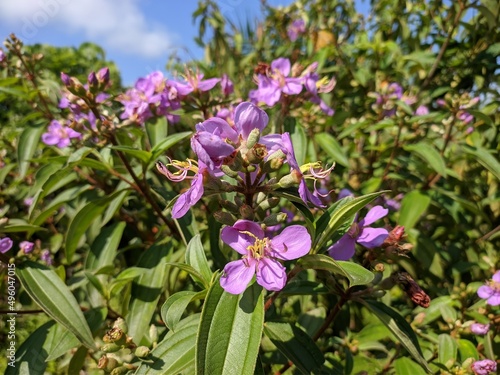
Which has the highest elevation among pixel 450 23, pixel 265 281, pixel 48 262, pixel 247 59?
pixel 247 59

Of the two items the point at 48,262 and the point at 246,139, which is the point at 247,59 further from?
the point at 246,139

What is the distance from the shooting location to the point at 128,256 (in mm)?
2570

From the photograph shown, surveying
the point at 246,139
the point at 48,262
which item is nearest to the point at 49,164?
the point at 48,262

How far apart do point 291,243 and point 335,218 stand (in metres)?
0.13

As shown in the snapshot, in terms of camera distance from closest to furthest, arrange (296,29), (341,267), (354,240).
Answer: (341,267), (354,240), (296,29)

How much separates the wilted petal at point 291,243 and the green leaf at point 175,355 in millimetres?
338

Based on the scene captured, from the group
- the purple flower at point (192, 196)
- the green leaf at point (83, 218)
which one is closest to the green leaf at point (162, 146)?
the green leaf at point (83, 218)

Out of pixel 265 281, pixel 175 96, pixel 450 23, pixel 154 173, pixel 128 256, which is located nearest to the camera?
pixel 265 281

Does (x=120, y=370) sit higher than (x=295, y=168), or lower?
lower

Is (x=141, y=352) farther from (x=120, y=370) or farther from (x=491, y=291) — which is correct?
(x=491, y=291)

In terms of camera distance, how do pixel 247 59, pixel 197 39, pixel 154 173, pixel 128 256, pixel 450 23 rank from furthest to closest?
pixel 197 39 → pixel 247 59 → pixel 450 23 → pixel 128 256 → pixel 154 173

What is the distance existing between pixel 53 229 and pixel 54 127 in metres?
0.75

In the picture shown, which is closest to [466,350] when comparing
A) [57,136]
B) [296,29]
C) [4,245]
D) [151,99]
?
[151,99]

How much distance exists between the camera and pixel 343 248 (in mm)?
1261
